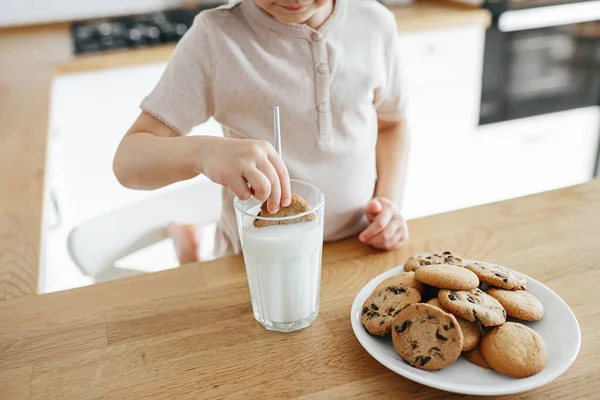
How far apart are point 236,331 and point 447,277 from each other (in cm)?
24

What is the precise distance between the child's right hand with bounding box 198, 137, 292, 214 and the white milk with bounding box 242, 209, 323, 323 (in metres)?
0.03

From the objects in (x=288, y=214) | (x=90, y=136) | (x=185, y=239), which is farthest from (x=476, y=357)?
(x=90, y=136)

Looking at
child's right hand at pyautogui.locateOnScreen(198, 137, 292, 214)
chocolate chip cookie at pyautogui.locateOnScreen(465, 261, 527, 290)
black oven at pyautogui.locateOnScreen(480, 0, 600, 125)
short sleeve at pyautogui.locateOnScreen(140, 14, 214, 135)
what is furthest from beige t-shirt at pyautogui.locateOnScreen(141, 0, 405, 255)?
black oven at pyautogui.locateOnScreen(480, 0, 600, 125)

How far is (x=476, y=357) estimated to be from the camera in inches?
22.0

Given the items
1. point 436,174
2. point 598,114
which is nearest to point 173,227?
point 436,174

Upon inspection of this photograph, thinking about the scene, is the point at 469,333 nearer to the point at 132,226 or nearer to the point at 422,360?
the point at 422,360

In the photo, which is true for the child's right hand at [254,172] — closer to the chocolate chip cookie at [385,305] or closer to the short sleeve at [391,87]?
the chocolate chip cookie at [385,305]

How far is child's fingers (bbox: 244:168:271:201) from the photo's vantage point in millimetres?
583

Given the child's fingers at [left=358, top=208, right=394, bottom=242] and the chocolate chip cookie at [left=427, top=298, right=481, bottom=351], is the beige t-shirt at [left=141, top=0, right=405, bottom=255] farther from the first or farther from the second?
the chocolate chip cookie at [left=427, top=298, right=481, bottom=351]

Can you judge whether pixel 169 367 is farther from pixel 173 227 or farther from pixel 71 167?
pixel 71 167

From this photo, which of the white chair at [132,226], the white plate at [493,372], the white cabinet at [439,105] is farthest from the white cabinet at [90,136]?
the white plate at [493,372]

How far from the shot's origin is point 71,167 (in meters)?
1.81

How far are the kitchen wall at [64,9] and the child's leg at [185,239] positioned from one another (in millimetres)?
1398

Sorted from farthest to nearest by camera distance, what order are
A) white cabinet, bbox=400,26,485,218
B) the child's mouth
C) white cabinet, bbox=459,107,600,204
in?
1. white cabinet, bbox=459,107,600,204
2. white cabinet, bbox=400,26,485,218
3. the child's mouth
